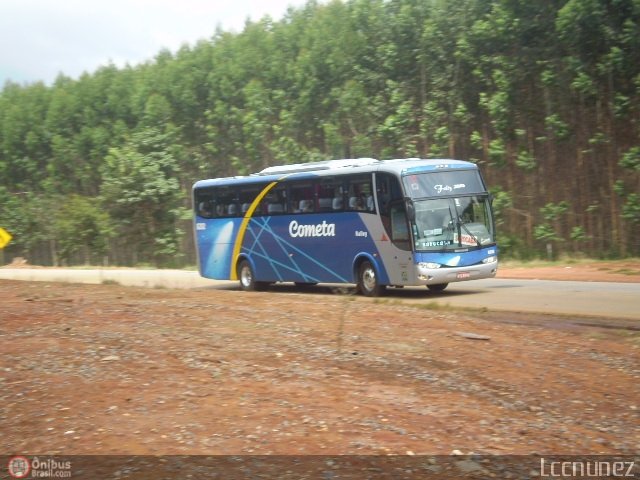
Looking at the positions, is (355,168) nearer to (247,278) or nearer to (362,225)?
(362,225)

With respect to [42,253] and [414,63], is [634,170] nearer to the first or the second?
[414,63]

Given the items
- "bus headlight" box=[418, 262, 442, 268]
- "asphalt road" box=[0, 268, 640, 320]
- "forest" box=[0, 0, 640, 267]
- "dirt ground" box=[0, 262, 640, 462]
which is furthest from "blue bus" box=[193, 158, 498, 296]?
"forest" box=[0, 0, 640, 267]

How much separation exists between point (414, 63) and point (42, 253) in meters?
32.7

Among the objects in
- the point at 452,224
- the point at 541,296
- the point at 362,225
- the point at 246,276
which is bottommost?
the point at 541,296

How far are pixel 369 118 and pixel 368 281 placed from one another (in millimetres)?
21096

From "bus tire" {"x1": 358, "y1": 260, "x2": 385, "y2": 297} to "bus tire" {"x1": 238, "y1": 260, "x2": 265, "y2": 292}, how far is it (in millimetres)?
4369

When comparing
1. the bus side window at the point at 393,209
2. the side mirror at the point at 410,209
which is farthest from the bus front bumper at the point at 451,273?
the side mirror at the point at 410,209

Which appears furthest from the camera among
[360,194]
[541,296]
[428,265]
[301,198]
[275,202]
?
[275,202]

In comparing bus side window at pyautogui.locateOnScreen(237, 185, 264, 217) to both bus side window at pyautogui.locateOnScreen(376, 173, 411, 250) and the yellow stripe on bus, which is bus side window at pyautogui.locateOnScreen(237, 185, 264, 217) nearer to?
the yellow stripe on bus

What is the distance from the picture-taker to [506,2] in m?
34.6

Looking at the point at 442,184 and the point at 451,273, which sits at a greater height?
the point at 442,184

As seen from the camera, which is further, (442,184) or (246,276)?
(246,276)

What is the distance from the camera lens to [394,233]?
764 inches

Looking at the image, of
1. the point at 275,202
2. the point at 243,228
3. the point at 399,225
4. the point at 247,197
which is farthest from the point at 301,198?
the point at 399,225
